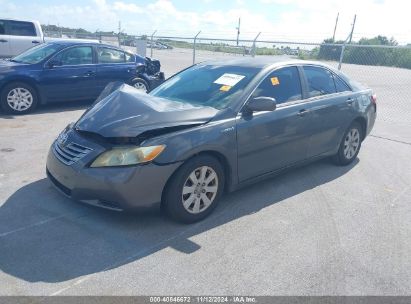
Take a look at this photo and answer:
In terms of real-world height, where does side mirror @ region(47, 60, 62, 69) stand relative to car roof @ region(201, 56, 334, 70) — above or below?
below

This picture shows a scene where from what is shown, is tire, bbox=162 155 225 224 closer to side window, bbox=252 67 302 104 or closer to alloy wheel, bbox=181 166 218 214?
alloy wheel, bbox=181 166 218 214

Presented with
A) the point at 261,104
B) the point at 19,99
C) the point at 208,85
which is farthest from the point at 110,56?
the point at 261,104

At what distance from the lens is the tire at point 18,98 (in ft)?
25.6

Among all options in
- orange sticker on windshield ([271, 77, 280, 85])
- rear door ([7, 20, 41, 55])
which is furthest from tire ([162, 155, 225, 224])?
rear door ([7, 20, 41, 55])

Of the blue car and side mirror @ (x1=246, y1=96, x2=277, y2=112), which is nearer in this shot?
side mirror @ (x1=246, y1=96, x2=277, y2=112)

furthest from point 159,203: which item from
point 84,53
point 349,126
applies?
point 84,53

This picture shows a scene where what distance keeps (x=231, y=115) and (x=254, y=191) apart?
1.16 m

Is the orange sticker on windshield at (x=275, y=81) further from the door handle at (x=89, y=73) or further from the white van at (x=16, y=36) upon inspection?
the white van at (x=16, y=36)

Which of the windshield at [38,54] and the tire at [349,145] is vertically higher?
the windshield at [38,54]

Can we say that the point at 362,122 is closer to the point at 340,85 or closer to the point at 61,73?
the point at 340,85

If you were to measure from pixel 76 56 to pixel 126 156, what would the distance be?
615 centimetres

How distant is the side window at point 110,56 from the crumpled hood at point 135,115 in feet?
17.7

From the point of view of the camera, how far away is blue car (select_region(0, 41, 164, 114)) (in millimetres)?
7898

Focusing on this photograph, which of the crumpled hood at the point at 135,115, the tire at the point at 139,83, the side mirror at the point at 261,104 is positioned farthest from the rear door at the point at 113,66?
the side mirror at the point at 261,104
